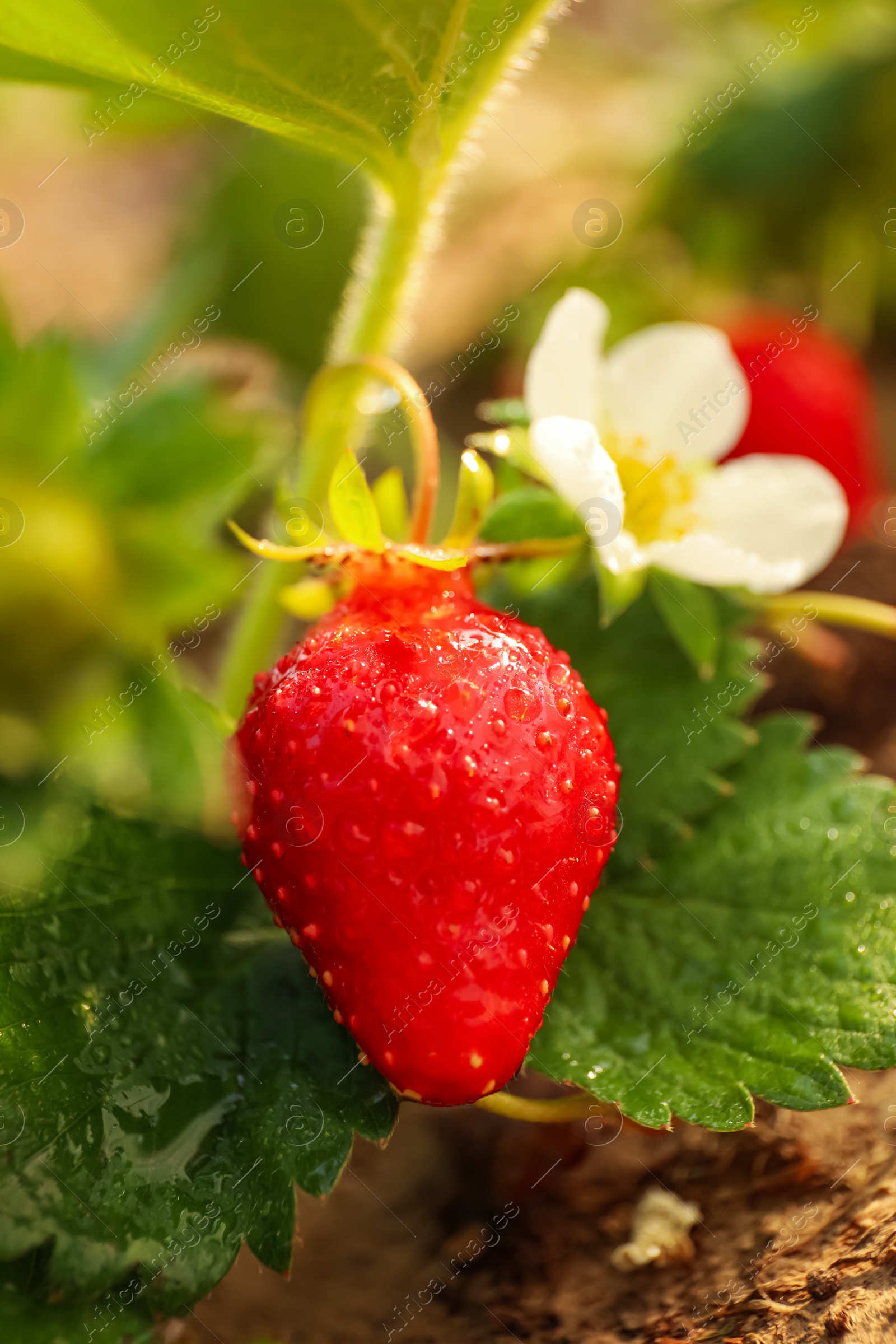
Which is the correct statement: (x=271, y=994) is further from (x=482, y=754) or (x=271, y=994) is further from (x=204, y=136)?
(x=204, y=136)

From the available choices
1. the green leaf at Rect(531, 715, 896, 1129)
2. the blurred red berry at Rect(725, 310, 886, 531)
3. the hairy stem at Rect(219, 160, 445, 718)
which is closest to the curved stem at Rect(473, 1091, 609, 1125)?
the green leaf at Rect(531, 715, 896, 1129)

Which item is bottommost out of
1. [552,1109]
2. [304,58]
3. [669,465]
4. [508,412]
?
[552,1109]

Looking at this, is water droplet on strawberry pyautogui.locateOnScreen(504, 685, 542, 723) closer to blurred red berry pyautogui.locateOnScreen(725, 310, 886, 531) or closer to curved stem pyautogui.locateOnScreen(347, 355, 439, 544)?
curved stem pyautogui.locateOnScreen(347, 355, 439, 544)

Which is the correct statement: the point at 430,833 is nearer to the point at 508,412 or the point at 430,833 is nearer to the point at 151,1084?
the point at 151,1084

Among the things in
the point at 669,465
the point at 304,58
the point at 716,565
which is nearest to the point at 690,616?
the point at 716,565

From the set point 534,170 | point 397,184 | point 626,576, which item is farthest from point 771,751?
point 534,170

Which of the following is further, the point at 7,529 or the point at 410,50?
the point at 7,529
